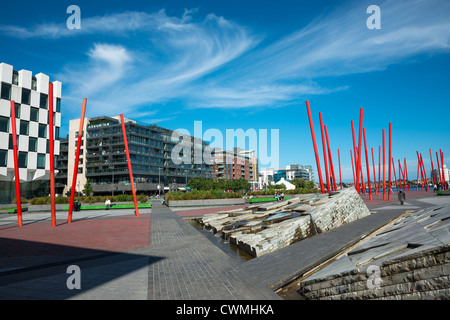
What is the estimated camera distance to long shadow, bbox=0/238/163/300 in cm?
533

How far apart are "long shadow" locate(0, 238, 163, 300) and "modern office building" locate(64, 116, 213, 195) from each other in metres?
64.2

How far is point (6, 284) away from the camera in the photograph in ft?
19.1

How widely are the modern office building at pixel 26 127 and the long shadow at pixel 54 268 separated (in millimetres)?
38048

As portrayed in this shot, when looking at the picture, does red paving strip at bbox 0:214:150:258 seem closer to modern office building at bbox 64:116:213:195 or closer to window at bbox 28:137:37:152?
window at bbox 28:137:37:152

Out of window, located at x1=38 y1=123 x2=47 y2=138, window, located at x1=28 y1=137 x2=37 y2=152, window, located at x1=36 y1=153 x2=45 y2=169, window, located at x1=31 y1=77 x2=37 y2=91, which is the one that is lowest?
window, located at x1=36 y1=153 x2=45 y2=169

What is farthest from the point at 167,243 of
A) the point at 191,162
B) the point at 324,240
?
the point at 191,162

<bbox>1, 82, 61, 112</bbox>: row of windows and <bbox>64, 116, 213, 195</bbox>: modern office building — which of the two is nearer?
<bbox>1, 82, 61, 112</bbox>: row of windows

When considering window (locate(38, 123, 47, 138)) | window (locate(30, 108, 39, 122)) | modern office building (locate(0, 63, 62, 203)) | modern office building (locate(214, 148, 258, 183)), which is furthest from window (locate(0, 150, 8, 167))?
modern office building (locate(214, 148, 258, 183))

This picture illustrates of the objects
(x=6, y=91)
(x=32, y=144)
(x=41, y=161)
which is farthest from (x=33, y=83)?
(x=41, y=161)

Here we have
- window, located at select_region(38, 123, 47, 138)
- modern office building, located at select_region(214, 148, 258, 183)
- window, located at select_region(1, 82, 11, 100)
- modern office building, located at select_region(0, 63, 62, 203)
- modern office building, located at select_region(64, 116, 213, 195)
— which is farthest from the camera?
modern office building, located at select_region(214, 148, 258, 183)

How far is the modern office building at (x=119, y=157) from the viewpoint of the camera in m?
73.4

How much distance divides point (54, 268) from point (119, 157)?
235ft
